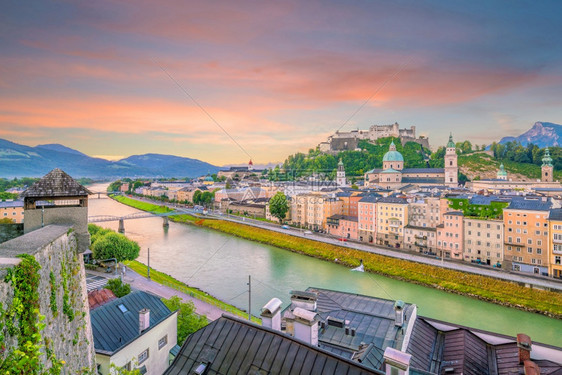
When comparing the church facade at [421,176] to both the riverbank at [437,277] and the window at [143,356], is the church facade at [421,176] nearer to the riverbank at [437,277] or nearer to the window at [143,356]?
the riverbank at [437,277]

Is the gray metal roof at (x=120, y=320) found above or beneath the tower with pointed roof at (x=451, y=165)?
beneath

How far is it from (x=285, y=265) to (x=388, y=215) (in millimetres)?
7822

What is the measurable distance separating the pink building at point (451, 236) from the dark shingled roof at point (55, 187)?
58.2ft

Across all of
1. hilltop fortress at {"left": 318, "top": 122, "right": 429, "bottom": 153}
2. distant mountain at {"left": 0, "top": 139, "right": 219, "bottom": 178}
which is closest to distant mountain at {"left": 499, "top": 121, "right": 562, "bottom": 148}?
hilltop fortress at {"left": 318, "top": 122, "right": 429, "bottom": 153}

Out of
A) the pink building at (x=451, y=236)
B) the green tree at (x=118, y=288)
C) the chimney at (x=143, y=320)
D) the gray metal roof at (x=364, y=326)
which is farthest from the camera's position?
the pink building at (x=451, y=236)

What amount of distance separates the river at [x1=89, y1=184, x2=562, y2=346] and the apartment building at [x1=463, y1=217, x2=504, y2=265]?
4259mm

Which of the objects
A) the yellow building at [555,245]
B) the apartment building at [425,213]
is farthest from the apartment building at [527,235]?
the apartment building at [425,213]

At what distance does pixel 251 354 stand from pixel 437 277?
47.1 ft

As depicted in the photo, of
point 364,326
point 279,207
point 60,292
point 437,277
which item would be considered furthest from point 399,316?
point 279,207

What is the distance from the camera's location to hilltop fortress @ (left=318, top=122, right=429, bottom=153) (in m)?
61.2

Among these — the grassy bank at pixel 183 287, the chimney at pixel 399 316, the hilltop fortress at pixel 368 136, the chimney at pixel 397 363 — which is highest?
the hilltop fortress at pixel 368 136

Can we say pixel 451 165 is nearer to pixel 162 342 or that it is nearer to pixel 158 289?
pixel 158 289

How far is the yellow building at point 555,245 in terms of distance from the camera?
14.1 meters

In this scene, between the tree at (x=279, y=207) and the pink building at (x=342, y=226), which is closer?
the pink building at (x=342, y=226)
